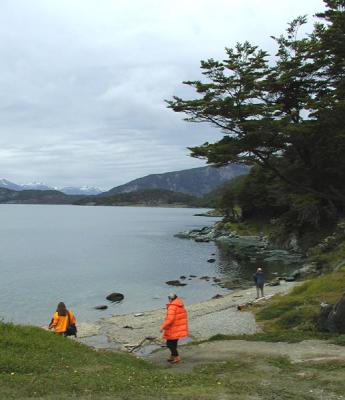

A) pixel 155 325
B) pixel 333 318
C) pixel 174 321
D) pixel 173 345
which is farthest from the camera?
pixel 155 325

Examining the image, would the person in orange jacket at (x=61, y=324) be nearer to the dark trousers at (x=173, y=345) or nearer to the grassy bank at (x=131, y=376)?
the grassy bank at (x=131, y=376)

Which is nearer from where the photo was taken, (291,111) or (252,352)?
Answer: (252,352)

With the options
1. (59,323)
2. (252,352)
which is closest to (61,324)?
(59,323)

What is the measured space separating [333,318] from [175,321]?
6.74 metres

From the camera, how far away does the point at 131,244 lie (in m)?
94.4

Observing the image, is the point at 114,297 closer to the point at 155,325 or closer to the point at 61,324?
the point at 155,325

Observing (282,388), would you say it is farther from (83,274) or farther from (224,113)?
(83,274)

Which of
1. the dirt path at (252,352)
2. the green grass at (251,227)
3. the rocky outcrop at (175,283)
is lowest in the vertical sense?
the rocky outcrop at (175,283)

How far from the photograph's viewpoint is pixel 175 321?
14219 mm

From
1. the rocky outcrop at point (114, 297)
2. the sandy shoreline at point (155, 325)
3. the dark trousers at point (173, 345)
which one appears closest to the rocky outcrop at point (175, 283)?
the rocky outcrop at point (114, 297)

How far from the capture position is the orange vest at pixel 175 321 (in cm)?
1417

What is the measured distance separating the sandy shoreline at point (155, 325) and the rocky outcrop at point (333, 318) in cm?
581

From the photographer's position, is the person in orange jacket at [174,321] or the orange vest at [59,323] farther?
the orange vest at [59,323]

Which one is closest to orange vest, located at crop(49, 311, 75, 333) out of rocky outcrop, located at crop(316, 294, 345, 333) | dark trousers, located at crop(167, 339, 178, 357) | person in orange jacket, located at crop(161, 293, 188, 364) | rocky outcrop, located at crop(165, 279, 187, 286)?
dark trousers, located at crop(167, 339, 178, 357)
